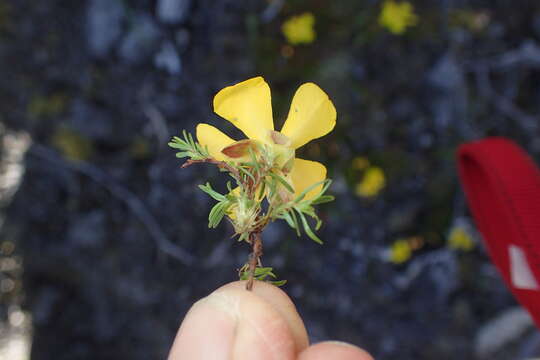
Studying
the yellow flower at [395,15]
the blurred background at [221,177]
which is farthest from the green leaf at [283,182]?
the yellow flower at [395,15]

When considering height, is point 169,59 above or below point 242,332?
above

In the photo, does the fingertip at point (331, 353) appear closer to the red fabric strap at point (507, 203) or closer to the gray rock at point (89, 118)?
the red fabric strap at point (507, 203)

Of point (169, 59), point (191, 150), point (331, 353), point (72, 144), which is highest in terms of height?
point (169, 59)

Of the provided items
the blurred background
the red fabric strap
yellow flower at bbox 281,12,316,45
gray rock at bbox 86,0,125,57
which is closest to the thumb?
the red fabric strap

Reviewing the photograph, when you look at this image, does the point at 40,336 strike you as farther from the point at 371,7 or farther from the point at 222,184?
the point at 371,7

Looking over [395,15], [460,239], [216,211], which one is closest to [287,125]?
[216,211]

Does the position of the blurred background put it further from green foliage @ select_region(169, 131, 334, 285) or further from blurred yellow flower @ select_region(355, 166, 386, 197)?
green foliage @ select_region(169, 131, 334, 285)

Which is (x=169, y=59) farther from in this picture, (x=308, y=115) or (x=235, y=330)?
(x=235, y=330)
